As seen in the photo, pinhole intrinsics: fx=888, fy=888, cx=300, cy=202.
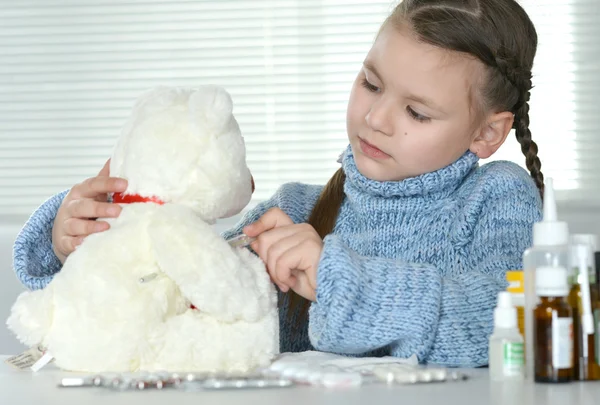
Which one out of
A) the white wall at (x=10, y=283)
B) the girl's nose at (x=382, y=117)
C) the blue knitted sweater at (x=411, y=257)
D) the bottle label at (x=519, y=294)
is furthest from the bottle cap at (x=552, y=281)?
the white wall at (x=10, y=283)

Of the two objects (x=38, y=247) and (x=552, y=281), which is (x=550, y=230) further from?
(x=38, y=247)

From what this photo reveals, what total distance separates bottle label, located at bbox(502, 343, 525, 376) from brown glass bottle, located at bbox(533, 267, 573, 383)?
3 cm

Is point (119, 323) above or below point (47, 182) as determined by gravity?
below

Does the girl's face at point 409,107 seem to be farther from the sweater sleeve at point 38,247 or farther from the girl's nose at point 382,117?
the sweater sleeve at point 38,247

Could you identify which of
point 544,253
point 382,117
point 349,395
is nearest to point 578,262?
point 544,253

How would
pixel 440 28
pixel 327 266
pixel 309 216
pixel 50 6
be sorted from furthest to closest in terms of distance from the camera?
pixel 50 6 < pixel 309 216 < pixel 440 28 < pixel 327 266

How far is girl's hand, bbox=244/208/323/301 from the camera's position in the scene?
1.02m

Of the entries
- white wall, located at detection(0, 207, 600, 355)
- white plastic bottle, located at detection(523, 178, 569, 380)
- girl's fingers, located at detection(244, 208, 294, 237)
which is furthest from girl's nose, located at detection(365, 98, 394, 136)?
white wall, located at detection(0, 207, 600, 355)

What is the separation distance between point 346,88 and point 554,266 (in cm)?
212

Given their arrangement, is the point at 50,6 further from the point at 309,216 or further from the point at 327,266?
the point at 327,266

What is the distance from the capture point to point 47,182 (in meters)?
2.92

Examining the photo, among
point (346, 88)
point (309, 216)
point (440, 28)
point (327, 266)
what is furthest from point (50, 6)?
point (327, 266)

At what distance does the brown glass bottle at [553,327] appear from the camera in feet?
2.50

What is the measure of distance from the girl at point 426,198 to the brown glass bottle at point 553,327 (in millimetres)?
254
